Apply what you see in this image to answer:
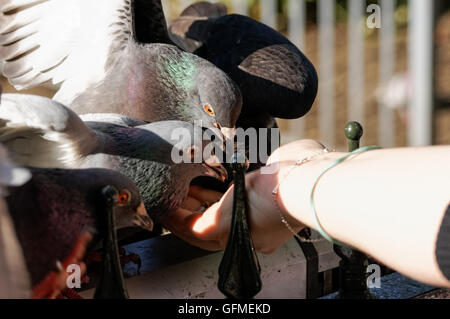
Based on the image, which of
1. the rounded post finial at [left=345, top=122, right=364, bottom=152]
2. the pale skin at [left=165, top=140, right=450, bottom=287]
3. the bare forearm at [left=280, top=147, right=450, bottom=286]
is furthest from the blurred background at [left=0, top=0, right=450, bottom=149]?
the bare forearm at [left=280, top=147, right=450, bottom=286]

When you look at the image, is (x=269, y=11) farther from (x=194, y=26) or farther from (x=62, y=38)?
(x=62, y=38)

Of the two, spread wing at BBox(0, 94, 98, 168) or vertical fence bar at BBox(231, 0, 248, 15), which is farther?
vertical fence bar at BBox(231, 0, 248, 15)

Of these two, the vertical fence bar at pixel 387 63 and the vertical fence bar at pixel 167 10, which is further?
the vertical fence bar at pixel 387 63

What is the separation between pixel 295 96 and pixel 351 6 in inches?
80.9

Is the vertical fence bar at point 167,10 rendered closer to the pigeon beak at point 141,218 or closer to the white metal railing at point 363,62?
the white metal railing at point 363,62

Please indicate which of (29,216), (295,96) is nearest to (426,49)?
(295,96)

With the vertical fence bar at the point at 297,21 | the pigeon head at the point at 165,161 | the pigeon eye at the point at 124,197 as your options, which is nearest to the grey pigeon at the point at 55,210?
the pigeon eye at the point at 124,197

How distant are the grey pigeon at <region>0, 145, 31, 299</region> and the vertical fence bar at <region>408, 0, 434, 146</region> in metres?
3.00

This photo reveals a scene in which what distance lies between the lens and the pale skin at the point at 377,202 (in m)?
0.55

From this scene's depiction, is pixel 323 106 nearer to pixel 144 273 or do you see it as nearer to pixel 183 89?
pixel 183 89

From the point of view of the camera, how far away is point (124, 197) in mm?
636

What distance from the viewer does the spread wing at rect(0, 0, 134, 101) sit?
106 centimetres

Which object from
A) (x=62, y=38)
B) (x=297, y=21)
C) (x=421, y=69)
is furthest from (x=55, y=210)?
(x=421, y=69)

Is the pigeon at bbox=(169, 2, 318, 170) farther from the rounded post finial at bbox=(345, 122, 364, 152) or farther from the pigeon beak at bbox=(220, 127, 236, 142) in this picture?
the rounded post finial at bbox=(345, 122, 364, 152)
